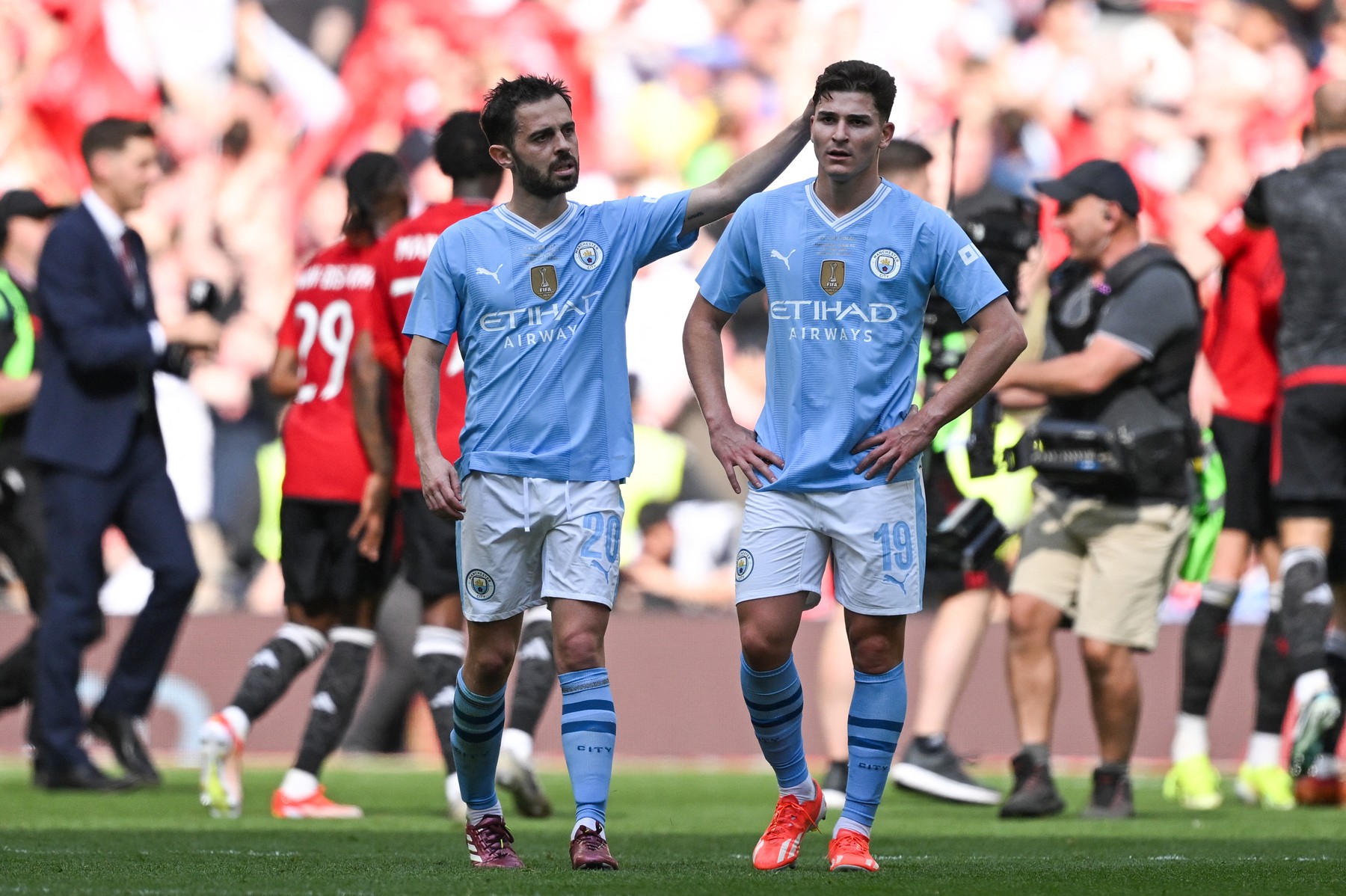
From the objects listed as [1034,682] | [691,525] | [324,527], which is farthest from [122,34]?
[1034,682]

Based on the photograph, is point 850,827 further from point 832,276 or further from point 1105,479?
point 1105,479

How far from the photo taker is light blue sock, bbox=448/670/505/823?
4945 mm

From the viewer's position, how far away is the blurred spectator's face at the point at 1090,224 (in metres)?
6.96

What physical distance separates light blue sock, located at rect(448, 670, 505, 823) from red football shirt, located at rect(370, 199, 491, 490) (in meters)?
1.46

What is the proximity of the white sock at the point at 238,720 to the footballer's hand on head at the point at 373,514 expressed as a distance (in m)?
0.69

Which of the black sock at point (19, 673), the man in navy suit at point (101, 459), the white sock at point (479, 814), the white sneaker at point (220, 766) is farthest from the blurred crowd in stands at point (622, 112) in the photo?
the white sock at point (479, 814)

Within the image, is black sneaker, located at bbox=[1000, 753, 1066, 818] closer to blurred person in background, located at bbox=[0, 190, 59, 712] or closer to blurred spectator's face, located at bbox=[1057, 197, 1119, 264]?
blurred spectator's face, located at bbox=[1057, 197, 1119, 264]

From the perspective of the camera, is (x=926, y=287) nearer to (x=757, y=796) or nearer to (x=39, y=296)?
(x=757, y=796)

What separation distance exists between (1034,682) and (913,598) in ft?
7.31

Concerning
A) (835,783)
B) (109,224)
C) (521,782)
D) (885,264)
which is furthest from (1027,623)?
(109,224)

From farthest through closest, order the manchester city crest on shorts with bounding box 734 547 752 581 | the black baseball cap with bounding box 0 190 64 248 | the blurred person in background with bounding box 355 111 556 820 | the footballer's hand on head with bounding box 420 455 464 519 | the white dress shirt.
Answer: the black baseball cap with bounding box 0 190 64 248
the white dress shirt
the blurred person in background with bounding box 355 111 556 820
the manchester city crest on shorts with bounding box 734 547 752 581
the footballer's hand on head with bounding box 420 455 464 519

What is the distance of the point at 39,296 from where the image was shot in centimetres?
791

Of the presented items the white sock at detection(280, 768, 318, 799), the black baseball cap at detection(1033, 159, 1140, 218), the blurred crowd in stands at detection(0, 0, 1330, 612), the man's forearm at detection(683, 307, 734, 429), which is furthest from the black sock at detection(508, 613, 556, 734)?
the blurred crowd in stands at detection(0, 0, 1330, 612)

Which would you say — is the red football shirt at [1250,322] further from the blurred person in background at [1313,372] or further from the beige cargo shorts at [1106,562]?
the beige cargo shorts at [1106,562]
